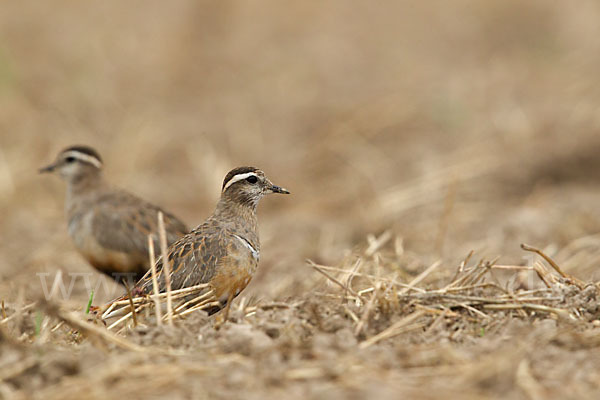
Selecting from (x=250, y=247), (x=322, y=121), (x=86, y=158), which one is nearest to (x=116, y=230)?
(x=86, y=158)

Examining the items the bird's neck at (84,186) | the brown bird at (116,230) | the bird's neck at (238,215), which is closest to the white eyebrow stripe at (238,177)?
the bird's neck at (238,215)

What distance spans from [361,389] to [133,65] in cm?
1329

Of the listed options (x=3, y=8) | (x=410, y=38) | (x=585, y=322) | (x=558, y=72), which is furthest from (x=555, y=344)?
(x=3, y=8)

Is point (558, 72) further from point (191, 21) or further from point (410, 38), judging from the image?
point (191, 21)

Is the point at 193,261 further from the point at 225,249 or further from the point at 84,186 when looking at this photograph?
the point at 84,186

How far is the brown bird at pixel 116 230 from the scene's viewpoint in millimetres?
7734

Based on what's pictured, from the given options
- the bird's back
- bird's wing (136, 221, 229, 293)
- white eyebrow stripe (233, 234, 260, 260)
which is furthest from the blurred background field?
bird's wing (136, 221, 229, 293)

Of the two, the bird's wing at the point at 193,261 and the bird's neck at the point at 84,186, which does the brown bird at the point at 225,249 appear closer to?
the bird's wing at the point at 193,261

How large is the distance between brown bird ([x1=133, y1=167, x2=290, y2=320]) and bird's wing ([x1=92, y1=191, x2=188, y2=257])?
137 cm

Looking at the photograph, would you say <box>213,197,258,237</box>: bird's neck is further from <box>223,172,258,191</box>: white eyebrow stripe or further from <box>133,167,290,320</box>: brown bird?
<box>223,172,258,191</box>: white eyebrow stripe

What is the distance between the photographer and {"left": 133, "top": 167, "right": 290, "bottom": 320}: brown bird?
563cm

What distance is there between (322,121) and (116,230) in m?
6.43

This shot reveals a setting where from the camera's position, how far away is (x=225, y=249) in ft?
19.0

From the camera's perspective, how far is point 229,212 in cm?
632
